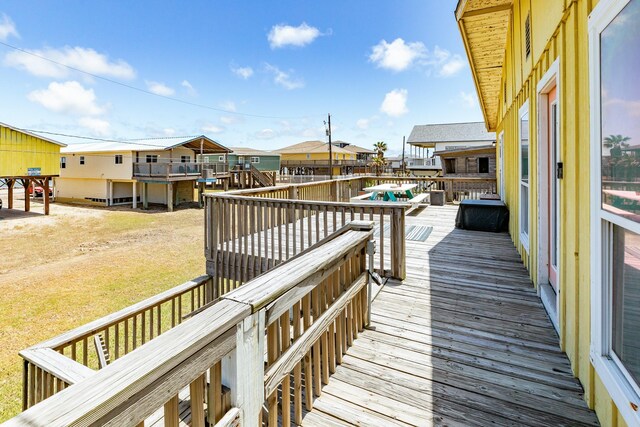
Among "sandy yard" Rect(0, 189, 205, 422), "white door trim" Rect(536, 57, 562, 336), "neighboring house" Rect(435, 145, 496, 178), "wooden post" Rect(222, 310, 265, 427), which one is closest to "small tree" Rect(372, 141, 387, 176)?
"neighboring house" Rect(435, 145, 496, 178)

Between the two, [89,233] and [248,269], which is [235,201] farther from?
[89,233]

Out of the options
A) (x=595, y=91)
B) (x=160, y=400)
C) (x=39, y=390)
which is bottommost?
(x=39, y=390)

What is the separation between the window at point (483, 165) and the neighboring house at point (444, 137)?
1271 centimetres

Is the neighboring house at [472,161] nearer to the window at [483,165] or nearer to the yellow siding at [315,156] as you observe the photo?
the window at [483,165]

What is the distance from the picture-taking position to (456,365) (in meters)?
2.48

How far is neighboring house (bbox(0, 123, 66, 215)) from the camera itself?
18.8m

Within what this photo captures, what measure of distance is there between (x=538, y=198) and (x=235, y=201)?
4120mm

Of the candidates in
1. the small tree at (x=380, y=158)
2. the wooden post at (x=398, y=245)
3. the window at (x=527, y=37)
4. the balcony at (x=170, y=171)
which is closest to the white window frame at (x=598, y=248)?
the wooden post at (x=398, y=245)

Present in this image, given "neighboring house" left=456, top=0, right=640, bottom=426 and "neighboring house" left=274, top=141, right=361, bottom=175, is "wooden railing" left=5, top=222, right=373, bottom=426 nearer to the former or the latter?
"neighboring house" left=456, top=0, right=640, bottom=426

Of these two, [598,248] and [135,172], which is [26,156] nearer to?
[135,172]

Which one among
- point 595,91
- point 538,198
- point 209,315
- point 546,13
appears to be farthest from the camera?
point 538,198

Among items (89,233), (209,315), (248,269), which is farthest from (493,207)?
(89,233)

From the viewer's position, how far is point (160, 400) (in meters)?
0.94

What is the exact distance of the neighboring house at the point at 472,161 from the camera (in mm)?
19891
